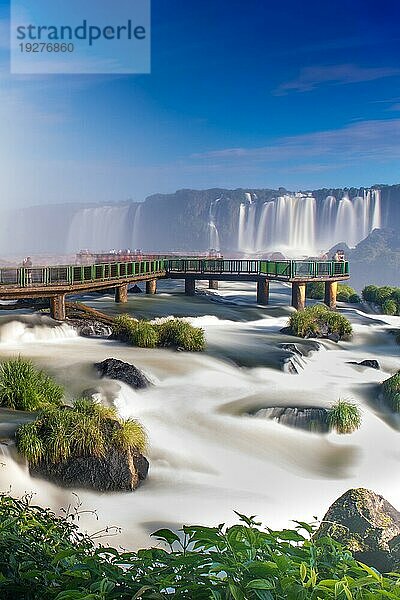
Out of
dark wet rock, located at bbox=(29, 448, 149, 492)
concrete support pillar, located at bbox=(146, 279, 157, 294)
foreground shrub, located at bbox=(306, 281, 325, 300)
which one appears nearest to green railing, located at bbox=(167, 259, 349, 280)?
concrete support pillar, located at bbox=(146, 279, 157, 294)

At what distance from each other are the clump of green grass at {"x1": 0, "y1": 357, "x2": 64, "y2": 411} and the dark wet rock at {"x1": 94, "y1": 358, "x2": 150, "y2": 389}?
3.44 feet

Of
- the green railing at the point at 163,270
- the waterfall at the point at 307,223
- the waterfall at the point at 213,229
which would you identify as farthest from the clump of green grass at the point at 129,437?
the waterfall at the point at 213,229

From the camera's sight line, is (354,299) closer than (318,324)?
No

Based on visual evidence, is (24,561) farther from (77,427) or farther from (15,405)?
(15,405)

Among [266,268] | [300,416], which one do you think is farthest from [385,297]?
[300,416]

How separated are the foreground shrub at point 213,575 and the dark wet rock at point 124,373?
23.8 ft

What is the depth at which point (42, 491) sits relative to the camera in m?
6.31

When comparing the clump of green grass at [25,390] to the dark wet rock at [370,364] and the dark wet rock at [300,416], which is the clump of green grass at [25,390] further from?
the dark wet rock at [370,364]

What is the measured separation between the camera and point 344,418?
9.05m

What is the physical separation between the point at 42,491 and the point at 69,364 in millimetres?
4568

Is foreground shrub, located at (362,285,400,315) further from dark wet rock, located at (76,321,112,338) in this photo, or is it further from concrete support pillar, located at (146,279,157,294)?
dark wet rock, located at (76,321,112,338)

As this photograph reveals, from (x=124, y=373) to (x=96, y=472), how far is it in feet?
11.4

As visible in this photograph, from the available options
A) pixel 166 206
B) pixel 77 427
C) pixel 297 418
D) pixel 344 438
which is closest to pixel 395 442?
pixel 344 438

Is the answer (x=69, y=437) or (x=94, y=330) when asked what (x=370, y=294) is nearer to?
(x=94, y=330)
